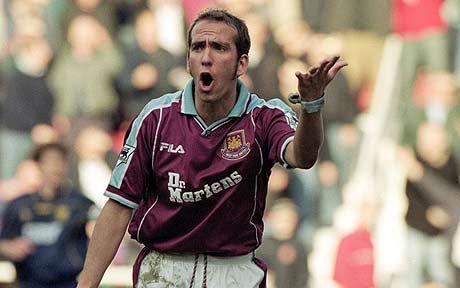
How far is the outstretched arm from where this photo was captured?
486cm

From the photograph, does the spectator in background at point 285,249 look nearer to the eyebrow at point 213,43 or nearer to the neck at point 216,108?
the neck at point 216,108

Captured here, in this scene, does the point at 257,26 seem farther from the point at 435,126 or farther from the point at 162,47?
the point at 435,126

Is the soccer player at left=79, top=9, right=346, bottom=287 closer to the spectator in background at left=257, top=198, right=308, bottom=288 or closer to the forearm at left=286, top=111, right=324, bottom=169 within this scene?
the forearm at left=286, top=111, right=324, bottom=169

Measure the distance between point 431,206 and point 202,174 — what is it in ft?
21.7

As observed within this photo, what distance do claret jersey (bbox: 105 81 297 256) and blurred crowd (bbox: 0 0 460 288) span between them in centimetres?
603

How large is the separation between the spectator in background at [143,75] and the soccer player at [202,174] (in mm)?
6112

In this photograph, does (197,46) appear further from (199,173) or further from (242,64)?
(199,173)

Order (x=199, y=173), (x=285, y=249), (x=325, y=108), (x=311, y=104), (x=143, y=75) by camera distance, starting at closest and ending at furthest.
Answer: (x=311, y=104)
(x=199, y=173)
(x=285, y=249)
(x=143, y=75)
(x=325, y=108)

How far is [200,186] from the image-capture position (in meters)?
5.49

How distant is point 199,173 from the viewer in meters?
5.50

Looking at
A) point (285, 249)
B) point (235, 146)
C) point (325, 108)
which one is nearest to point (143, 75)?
point (325, 108)

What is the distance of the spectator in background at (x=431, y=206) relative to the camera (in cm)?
1175

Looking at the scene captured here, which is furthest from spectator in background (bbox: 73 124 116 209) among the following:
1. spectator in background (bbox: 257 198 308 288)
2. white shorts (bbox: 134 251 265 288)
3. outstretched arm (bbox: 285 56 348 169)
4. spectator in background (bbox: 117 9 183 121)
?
outstretched arm (bbox: 285 56 348 169)

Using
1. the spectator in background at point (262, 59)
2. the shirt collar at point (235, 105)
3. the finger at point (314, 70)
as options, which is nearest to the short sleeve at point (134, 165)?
the shirt collar at point (235, 105)
